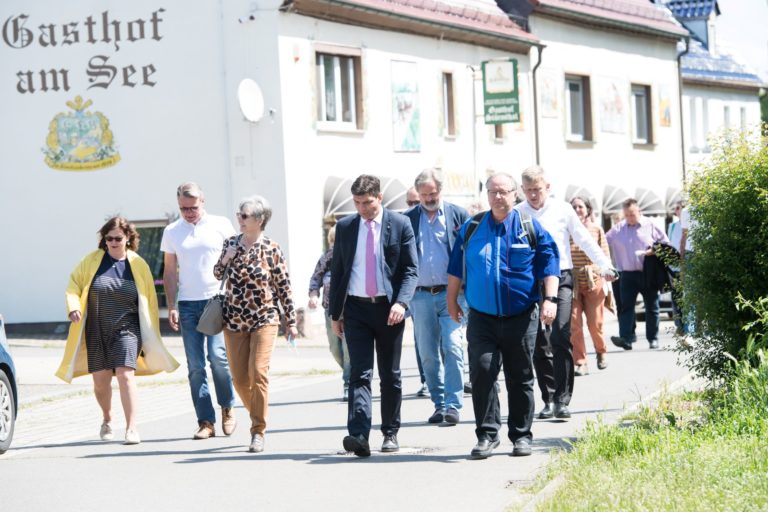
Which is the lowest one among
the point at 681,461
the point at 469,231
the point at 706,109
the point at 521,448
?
the point at 521,448

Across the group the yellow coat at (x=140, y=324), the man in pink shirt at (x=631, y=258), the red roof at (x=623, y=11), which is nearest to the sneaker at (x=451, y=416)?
the yellow coat at (x=140, y=324)

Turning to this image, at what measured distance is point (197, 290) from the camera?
1123 cm

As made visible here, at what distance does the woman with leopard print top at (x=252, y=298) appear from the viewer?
10586mm

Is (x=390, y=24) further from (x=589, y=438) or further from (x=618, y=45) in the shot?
(x=589, y=438)

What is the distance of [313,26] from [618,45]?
51.2 feet

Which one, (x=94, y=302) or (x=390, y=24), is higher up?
(x=390, y=24)

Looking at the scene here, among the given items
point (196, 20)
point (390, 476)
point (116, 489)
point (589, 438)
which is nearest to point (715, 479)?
point (589, 438)

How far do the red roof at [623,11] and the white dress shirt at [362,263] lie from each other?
26.1 metres

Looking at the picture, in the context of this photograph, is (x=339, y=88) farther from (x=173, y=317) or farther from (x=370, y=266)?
(x=370, y=266)

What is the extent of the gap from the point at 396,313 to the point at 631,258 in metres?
9.33

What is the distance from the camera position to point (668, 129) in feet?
138

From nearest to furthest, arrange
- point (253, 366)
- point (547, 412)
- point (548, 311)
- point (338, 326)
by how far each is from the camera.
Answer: point (548, 311) → point (338, 326) → point (253, 366) → point (547, 412)

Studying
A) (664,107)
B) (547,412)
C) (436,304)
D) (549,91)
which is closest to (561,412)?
(547,412)

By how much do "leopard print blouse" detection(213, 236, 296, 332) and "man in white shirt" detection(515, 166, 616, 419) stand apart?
1981 mm
